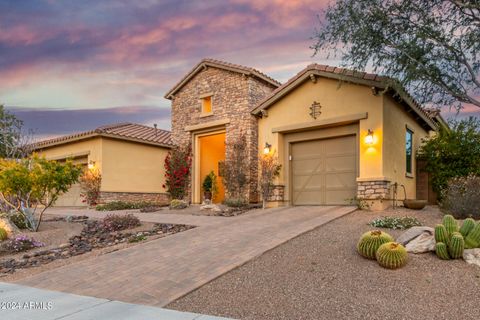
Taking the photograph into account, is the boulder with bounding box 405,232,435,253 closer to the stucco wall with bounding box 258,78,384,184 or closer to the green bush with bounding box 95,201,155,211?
the stucco wall with bounding box 258,78,384,184

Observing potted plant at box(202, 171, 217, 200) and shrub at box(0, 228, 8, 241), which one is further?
potted plant at box(202, 171, 217, 200)

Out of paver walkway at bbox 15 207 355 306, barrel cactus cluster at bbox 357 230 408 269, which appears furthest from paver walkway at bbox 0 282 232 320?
barrel cactus cluster at bbox 357 230 408 269

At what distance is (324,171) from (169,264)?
8.05m

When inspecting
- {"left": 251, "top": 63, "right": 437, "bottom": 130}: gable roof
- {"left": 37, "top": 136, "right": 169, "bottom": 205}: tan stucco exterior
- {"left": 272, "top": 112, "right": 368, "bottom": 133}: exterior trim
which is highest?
{"left": 251, "top": 63, "right": 437, "bottom": 130}: gable roof

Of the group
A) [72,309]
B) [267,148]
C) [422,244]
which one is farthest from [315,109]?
[72,309]

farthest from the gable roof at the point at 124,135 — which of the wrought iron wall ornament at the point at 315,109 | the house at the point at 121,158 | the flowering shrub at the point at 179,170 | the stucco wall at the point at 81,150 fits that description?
the wrought iron wall ornament at the point at 315,109

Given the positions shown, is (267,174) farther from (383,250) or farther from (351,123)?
(383,250)

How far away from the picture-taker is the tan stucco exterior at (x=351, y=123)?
37.6 ft

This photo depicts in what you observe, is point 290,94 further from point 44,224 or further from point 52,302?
point 52,302

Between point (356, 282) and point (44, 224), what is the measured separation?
10604 millimetres

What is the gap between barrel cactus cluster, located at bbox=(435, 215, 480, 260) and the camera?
5695 millimetres

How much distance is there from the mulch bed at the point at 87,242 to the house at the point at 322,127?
5309mm

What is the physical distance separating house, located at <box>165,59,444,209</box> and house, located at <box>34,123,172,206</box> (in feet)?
10.6

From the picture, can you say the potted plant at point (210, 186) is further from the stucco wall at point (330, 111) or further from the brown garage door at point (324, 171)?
the brown garage door at point (324, 171)
